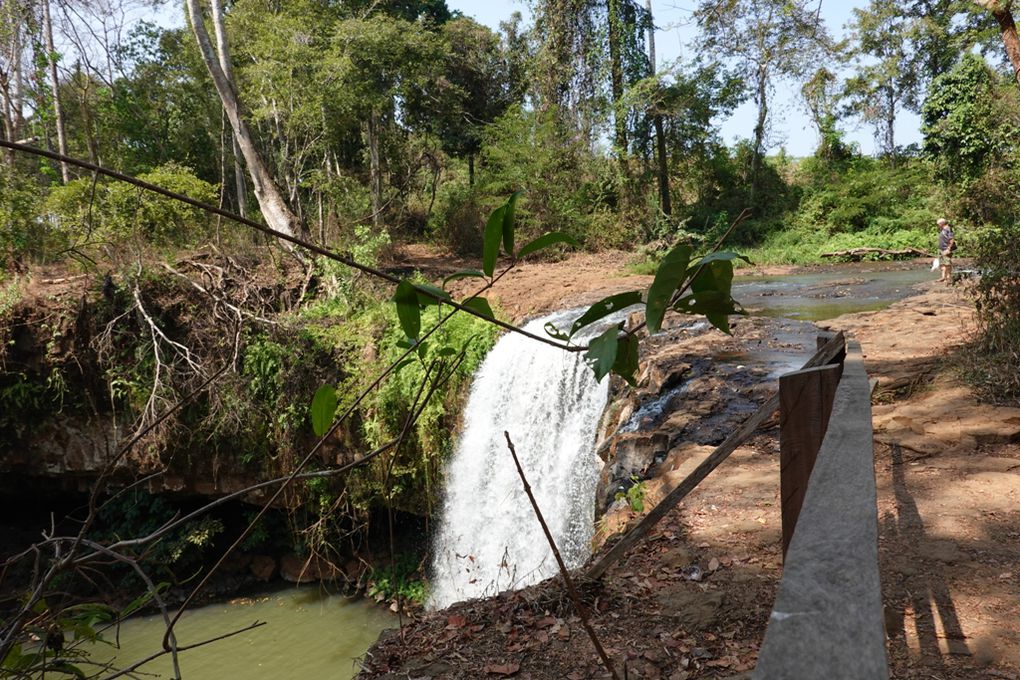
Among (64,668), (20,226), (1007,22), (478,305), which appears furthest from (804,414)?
(20,226)

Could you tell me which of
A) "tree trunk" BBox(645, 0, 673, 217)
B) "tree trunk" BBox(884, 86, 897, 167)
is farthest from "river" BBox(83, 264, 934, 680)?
"tree trunk" BBox(884, 86, 897, 167)

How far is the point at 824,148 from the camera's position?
24703 mm

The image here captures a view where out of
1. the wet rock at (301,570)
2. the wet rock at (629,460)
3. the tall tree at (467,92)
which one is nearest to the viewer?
the wet rock at (629,460)

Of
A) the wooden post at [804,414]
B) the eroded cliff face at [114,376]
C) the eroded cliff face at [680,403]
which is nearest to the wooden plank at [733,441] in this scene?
the wooden post at [804,414]

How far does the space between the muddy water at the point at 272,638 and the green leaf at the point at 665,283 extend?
22.5ft

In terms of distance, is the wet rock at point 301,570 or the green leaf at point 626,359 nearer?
the green leaf at point 626,359

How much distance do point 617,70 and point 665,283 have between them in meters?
23.1

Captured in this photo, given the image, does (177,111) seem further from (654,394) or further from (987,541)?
(987,541)

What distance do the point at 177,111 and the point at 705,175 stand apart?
63.1ft

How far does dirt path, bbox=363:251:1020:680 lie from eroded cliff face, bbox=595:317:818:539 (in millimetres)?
196

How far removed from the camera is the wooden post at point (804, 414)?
152cm

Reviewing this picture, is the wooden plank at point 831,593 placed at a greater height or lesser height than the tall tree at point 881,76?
lesser

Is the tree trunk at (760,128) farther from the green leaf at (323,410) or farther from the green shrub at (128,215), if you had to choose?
the green leaf at (323,410)

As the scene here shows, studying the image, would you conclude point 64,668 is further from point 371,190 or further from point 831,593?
point 371,190
